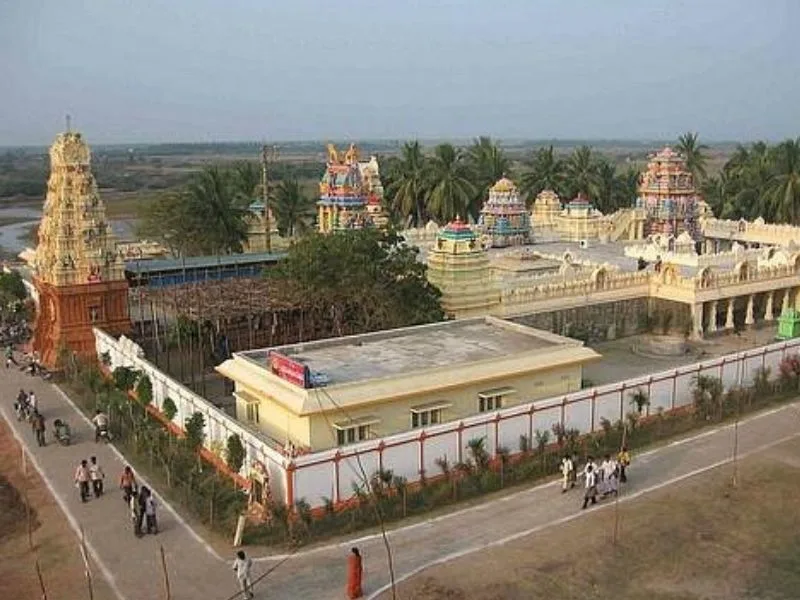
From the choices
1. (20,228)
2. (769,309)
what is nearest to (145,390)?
(769,309)

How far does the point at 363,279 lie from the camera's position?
3095 cm

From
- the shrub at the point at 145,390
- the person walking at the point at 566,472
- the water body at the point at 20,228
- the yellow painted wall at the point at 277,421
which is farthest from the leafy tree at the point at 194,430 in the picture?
the water body at the point at 20,228

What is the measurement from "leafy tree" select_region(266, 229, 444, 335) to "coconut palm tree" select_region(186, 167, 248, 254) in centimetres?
1647

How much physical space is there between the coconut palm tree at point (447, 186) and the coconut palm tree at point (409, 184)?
2.81ft

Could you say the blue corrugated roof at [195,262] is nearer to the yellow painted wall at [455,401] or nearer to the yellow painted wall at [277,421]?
the yellow painted wall at [277,421]

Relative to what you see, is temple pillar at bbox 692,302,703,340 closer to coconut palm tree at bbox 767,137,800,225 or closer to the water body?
coconut palm tree at bbox 767,137,800,225

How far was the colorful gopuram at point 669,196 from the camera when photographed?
51.3 m

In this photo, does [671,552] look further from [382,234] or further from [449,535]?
[382,234]

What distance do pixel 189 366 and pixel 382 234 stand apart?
8.34 m

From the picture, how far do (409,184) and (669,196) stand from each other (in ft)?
61.2

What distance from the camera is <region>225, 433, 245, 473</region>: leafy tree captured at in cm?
2062

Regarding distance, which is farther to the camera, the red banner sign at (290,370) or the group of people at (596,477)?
the red banner sign at (290,370)

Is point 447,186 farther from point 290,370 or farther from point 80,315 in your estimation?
point 290,370

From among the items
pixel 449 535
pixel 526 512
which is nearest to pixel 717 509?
pixel 526 512
